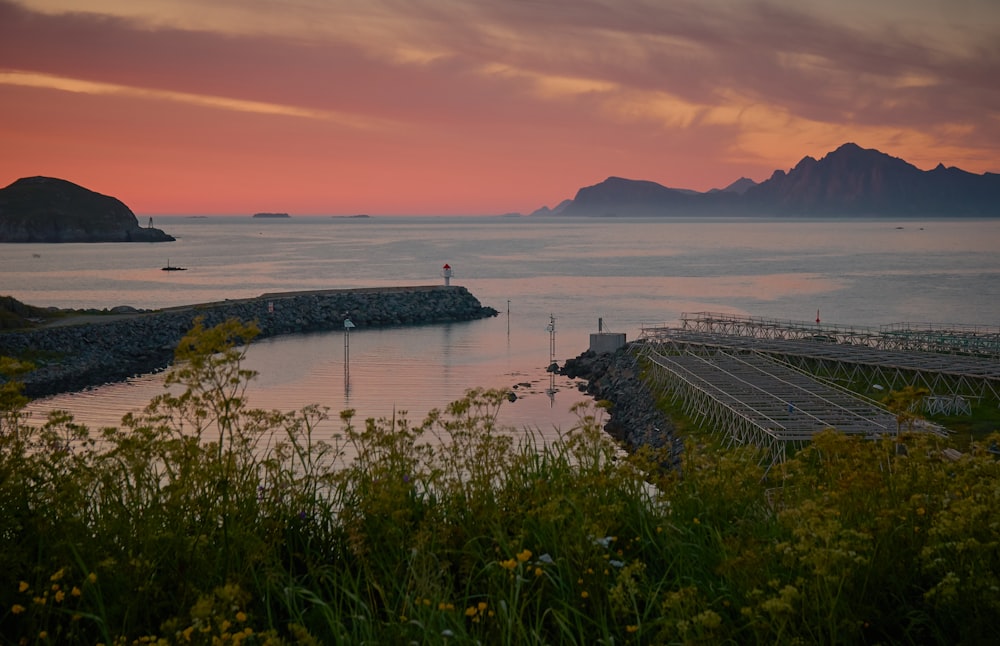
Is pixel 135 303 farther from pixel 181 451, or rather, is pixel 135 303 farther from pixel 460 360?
pixel 181 451

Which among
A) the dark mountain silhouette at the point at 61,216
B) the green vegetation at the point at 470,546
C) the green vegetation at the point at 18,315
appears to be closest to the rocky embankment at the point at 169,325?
the green vegetation at the point at 18,315

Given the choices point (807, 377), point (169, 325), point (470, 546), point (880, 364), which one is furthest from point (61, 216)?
point (470, 546)

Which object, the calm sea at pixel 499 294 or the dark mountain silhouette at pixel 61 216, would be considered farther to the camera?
the dark mountain silhouette at pixel 61 216

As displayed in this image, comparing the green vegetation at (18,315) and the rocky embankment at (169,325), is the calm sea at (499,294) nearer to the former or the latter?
the rocky embankment at (169,325)

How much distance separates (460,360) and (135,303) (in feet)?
115

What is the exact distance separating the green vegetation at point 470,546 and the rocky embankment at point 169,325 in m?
29.4

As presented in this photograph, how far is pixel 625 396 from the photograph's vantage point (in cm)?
3044

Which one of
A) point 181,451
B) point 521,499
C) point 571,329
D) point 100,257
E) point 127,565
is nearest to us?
point 127,565

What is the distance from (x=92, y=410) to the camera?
99.0ft

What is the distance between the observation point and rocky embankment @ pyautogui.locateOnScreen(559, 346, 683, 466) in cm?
2361

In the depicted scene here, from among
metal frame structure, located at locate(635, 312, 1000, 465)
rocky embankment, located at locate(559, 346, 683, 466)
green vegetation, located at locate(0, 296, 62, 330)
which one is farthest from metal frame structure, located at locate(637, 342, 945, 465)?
green vegetation, located at locate(0, 296, 62, 330)

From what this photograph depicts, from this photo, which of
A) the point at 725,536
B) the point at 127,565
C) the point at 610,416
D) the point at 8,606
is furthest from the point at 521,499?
the point at 610,416

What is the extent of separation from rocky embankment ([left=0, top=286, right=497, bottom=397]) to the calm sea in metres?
2.44

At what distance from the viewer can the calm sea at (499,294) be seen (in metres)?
33.8
